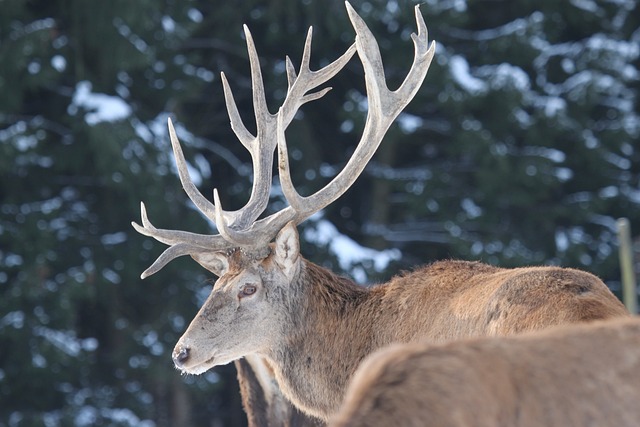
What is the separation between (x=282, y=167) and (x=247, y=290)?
66 centimetres

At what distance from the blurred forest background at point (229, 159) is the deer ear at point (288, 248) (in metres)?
7.80

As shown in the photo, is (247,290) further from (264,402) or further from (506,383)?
(506,383)

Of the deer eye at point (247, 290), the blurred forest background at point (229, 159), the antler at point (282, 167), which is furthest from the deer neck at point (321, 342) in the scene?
the blurred forest background at point (229, 159)

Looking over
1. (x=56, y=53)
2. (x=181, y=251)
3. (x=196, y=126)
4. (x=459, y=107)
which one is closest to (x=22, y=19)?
(x=56, y=53)

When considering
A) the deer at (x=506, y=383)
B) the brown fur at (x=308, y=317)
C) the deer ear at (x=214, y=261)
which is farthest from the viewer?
the deer ear at (x=214, y=261)

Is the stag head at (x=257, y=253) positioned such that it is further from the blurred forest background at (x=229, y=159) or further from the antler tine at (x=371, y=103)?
the blurred forest background at (x=229, y=159)

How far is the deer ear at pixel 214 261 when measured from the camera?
6391 mm

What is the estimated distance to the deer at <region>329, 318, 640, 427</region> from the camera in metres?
3.13

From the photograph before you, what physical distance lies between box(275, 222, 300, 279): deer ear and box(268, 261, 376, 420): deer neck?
0.11 meters

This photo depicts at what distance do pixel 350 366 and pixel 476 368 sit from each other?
2.99 m

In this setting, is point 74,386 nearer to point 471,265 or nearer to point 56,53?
point 56,53

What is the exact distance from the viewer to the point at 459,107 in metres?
15.6

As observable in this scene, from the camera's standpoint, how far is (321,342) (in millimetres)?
6332

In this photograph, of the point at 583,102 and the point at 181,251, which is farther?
the point at 583,102
